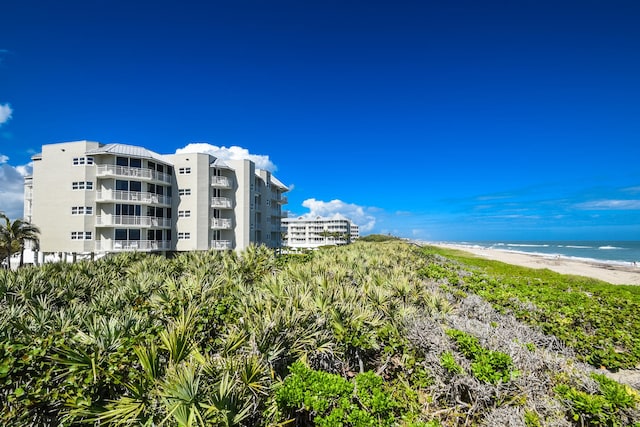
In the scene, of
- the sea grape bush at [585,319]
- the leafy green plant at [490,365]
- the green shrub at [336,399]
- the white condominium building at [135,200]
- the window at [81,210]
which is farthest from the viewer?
the white condominium building at [135,200]

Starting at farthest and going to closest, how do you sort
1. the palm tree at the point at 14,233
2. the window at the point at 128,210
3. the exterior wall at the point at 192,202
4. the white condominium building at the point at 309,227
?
the white condominium building at the point at 309,227, the exterior wall at the point at 192,202, the window at the point at 128,210, the palm tree at the point at 14,233

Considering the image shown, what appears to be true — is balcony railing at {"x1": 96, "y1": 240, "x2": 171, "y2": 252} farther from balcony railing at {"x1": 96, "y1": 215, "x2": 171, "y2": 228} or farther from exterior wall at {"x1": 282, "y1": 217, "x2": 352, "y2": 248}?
exterior wall at {"x1": 282, "y1": 217, "x2": 352, "y2": 248}

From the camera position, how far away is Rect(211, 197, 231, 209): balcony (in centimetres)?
3719

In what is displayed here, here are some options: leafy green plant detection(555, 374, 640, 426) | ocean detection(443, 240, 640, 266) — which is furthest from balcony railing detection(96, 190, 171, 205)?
ocean detection(443, 240, 640, 266)

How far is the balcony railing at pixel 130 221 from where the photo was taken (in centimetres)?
3111

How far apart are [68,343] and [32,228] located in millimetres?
37045

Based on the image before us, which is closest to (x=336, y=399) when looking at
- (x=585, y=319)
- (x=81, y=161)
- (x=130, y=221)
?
(x=585, y=319)

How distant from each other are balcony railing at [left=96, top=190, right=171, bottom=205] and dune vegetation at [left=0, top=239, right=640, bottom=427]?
25.8m

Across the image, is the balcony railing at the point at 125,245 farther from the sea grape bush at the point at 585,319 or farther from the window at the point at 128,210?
the sea grape bush at the point at 585,319

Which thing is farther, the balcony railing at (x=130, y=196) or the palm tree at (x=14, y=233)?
the balcony railing at (x=130, y=196)

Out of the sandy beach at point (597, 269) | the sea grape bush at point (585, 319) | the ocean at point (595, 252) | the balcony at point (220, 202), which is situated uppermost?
the balcony at point (220, 202)

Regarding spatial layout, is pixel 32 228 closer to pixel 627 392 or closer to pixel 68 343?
pixel 68 343

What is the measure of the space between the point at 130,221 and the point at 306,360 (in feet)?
111

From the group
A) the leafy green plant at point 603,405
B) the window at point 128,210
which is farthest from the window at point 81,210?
the leafy green plant at point 603,405
